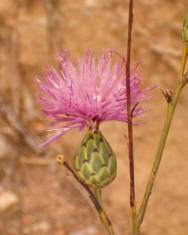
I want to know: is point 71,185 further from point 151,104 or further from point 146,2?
point 146,2

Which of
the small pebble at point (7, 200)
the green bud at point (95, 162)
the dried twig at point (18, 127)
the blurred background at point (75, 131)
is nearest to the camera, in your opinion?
the green bud at point (95, 162)

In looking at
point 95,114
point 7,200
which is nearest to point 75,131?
point 7,200

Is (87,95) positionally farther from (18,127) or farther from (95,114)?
(18,127)

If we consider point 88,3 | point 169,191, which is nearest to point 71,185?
point 169,191

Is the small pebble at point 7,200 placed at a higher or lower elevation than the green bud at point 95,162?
lower

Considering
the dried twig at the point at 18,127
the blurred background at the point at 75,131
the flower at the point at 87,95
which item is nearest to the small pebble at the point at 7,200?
the blurred background at the point at 75,131

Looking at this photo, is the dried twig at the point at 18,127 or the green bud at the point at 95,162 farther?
the dried twig at the point at 18,127

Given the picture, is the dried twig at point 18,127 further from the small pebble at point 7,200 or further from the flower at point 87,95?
the flower at point 87,95

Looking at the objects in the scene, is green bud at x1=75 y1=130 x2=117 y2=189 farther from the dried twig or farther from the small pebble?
the dried twig
